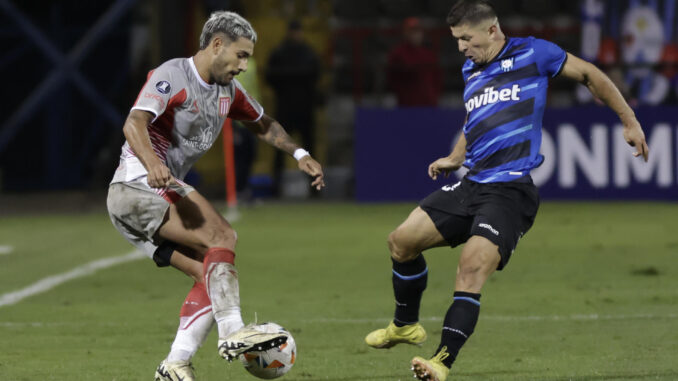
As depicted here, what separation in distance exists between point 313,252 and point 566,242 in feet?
8.50

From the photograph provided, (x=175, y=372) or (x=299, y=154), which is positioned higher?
(x=299, y=154)

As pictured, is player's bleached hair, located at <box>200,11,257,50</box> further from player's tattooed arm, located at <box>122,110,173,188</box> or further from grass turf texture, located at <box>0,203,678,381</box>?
grass turf texture, located at <box>0,203,678,381</box>

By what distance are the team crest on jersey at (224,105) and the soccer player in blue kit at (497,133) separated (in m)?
1.21

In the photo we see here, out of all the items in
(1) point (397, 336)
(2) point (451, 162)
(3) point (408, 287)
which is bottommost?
(1) point (397, 336)

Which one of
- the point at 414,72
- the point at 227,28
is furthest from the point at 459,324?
the point at 414,72

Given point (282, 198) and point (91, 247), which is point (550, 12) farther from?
point (91, 247)

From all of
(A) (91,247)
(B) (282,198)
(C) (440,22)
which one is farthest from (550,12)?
(A) (91,247)

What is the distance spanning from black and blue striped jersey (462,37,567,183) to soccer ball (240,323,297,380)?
4.92 feet

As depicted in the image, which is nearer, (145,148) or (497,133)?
(145,148)

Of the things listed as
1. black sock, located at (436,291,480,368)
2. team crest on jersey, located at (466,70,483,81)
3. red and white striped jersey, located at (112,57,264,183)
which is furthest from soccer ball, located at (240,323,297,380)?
team crest on jersey, located at (466,70,483,81)

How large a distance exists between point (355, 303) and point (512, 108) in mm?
2973

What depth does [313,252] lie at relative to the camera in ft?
39.9

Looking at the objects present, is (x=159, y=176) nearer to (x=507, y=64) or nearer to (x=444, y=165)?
(x=444, y=165)

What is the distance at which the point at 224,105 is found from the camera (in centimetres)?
622
